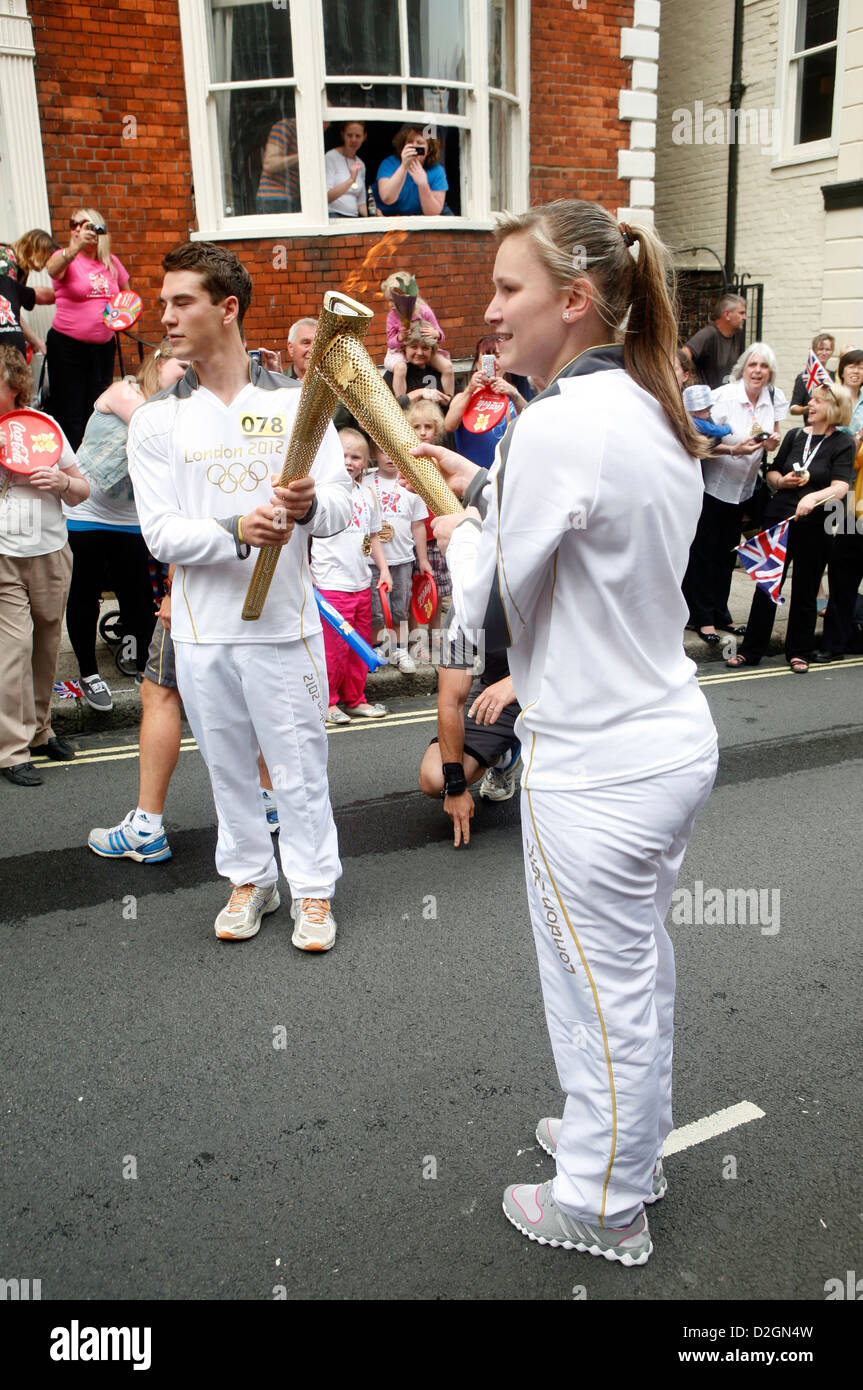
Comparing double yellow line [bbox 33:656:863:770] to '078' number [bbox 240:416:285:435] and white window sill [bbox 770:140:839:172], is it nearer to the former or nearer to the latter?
'078' number [bbox 240:416:285:435]

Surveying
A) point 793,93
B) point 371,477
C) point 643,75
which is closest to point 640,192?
point 643,75

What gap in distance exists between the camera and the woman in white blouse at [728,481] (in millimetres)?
8570

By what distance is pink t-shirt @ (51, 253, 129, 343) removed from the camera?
866 cm

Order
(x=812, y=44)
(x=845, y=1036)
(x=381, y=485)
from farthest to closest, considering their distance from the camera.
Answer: (x=812, y=44) → (x=381, y=485) → (x=845, y=1036)

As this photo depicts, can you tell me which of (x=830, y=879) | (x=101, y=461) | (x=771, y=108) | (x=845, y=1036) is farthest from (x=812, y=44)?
(x=845, y=1036)

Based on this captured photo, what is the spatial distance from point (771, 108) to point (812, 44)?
2.64 feet

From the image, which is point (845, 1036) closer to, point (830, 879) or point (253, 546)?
point (830, 879)

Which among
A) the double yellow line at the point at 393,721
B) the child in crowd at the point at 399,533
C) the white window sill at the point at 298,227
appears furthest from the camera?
the white window sill at the point at 298,227

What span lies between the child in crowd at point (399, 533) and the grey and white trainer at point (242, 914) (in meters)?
3.55

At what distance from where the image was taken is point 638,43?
11.5m

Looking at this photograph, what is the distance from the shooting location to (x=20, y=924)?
4188 millimetres

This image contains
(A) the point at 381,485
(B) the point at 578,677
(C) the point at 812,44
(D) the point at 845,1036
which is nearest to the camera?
(B) the point at 578,677
